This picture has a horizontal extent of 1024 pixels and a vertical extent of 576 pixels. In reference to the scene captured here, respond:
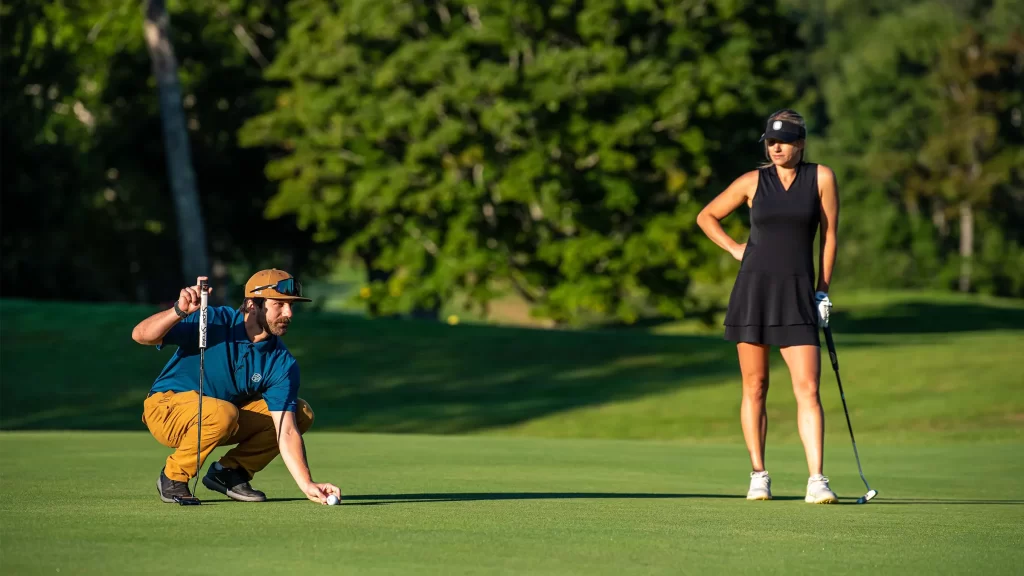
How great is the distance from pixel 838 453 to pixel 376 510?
760 centimetres

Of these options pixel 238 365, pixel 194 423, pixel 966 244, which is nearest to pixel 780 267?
pixel 238 365

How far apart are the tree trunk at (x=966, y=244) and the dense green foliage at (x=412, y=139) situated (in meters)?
30.7

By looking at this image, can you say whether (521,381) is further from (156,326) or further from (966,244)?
(966,244)

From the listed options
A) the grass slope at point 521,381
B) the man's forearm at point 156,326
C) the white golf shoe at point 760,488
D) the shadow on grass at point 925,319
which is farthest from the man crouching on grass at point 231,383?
the shadow on grass at point 925,319

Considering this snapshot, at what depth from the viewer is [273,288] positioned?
696cm

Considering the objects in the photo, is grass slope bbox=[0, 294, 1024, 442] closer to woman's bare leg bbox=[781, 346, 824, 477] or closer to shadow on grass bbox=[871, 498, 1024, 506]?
shadow on grass bbox=[871, 498, 1024, 506]

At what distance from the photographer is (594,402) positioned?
21062 millimetres

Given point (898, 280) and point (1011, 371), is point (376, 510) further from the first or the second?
point (898, 280)

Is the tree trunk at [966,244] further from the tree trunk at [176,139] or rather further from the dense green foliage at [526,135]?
the tree trunk at [176,139]

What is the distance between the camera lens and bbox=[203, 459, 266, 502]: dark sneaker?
24.7 feet

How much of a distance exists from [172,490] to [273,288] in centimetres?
106

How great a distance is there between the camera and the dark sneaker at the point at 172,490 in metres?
7.13

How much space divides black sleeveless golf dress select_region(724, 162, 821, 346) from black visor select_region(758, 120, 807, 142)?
185mm

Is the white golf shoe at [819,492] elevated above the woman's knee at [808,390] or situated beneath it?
situated beneath
